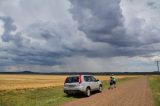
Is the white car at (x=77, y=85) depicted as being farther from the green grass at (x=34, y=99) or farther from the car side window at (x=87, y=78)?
the green grass at (x=34, y=99)

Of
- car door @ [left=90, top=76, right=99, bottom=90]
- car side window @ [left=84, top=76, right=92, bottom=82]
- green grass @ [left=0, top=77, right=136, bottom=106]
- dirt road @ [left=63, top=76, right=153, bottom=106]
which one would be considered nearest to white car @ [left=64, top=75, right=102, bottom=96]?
car side window @ [left=84, top=76, right=92, bottom=82]

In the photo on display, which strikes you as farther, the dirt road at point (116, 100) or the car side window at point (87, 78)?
the car side window at point (87, 78)

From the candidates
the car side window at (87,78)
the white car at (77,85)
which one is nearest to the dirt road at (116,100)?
the white car at (77,85)

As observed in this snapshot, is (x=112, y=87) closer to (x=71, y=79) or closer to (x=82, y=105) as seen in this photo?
(x=71, y=79)

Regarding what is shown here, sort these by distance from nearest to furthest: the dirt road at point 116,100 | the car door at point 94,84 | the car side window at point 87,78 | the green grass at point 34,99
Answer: the dirt road at point 116,100, the green grass at point 34,99, the car side window at point 87,78, the car door at point 94,84

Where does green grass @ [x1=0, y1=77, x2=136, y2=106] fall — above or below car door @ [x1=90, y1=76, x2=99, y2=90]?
below

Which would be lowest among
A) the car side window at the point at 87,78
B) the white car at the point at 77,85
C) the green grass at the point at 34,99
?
the green grass at the point at 34,99

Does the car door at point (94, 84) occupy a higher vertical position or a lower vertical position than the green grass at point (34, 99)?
higher

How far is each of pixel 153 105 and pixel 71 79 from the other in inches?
356

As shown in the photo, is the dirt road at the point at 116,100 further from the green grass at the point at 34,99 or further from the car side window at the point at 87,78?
the car side window at the point at 87,78

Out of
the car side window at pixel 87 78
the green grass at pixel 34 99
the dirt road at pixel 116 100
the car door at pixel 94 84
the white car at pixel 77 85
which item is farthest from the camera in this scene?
the car door at pixel 94 84

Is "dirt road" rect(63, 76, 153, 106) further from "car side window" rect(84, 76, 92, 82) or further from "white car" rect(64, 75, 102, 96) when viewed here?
"car side window" rect(84, 76, 92, 82)

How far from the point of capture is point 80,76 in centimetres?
2533

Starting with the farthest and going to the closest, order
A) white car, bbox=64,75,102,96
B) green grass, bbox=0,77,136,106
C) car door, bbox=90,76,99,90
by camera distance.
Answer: car door, bbox=90,76,99,90 < white car, bbox=64,75,102,96 < green grass, bbox=0,77,136,106
